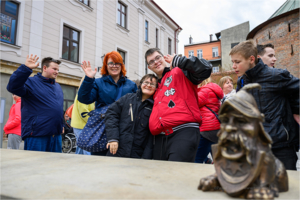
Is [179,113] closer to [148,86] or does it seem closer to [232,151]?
[148,86]

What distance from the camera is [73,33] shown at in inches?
425

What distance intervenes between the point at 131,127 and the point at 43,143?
5.13ft

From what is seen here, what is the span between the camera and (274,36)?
19766 mm

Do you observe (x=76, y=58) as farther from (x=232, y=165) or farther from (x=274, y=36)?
(x=274, y=36)

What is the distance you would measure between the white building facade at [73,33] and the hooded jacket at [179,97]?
302 inches

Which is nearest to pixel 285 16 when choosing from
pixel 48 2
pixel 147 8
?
pixel 147 8

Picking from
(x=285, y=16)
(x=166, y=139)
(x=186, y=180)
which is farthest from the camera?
(x=285, y=16)

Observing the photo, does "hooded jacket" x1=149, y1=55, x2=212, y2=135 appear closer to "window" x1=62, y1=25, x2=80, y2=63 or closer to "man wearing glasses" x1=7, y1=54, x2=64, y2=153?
"man wearing glasses" x1=7, y1=54, x2=64, y2=153

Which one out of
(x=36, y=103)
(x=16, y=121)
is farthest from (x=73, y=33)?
(x=36, y=103)

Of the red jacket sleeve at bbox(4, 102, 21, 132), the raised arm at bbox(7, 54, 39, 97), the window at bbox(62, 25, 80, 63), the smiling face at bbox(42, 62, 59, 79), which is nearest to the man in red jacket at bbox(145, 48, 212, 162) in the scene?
the raised arm at bbox(7, 54, 39, 97)

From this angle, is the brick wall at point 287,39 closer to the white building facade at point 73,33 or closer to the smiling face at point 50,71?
the white building facade at point 73,33

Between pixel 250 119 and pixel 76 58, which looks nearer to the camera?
pixel 250 119

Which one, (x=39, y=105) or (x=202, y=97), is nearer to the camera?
(x=39, y=105)

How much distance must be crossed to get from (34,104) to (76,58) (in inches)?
323
